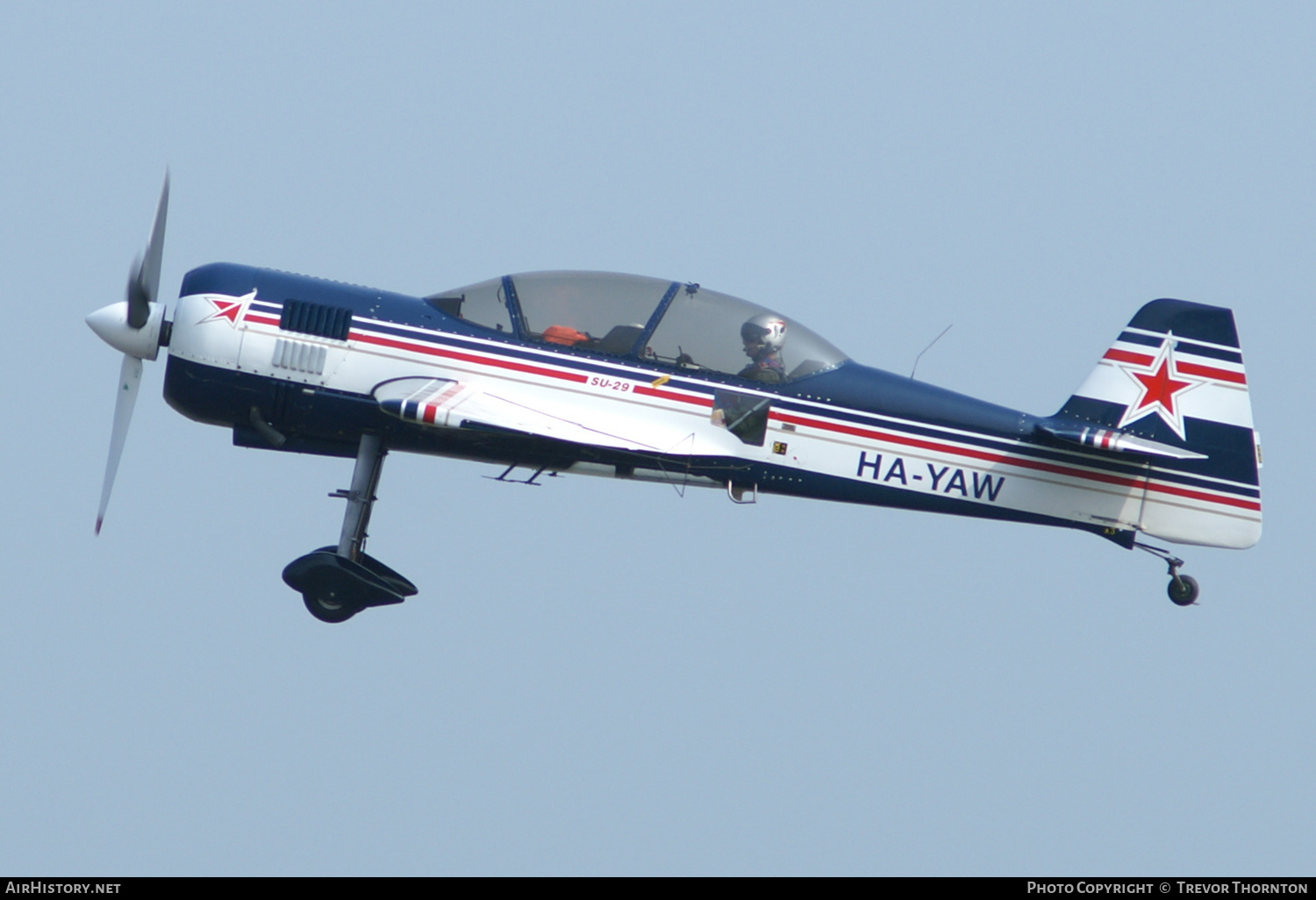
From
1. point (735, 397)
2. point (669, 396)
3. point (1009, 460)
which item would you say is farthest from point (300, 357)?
point (1009, 460)

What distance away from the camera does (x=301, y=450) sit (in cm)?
1210

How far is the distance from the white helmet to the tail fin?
2.29 meters

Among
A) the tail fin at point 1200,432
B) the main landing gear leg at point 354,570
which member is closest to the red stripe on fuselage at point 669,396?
the main landing gear leg at point 354,570

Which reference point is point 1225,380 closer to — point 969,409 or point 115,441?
point 969,409

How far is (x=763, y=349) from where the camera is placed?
1178 centimetres

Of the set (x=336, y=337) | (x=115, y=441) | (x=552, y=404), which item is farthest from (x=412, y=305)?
(x=115, y=441)

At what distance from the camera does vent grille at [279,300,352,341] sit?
38.2 feet

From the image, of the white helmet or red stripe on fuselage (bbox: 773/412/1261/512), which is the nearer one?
red stripe on fuselage (bbox: 773/412/1261/512)

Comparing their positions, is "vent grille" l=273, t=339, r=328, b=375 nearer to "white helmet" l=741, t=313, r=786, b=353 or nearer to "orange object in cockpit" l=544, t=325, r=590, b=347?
"orange object in cockpit" l=544, t=325, r=590, b=347

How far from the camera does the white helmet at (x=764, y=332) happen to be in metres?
11.8

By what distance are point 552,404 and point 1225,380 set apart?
534cm

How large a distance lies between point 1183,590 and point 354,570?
22.1ft

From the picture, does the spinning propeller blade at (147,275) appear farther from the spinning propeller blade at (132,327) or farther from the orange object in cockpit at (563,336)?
the orange object in cockpit at (563,336)

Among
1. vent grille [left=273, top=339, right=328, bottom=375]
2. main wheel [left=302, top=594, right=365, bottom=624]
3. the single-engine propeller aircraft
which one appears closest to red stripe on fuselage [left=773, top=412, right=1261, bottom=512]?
the single-engine propeller aircraft
